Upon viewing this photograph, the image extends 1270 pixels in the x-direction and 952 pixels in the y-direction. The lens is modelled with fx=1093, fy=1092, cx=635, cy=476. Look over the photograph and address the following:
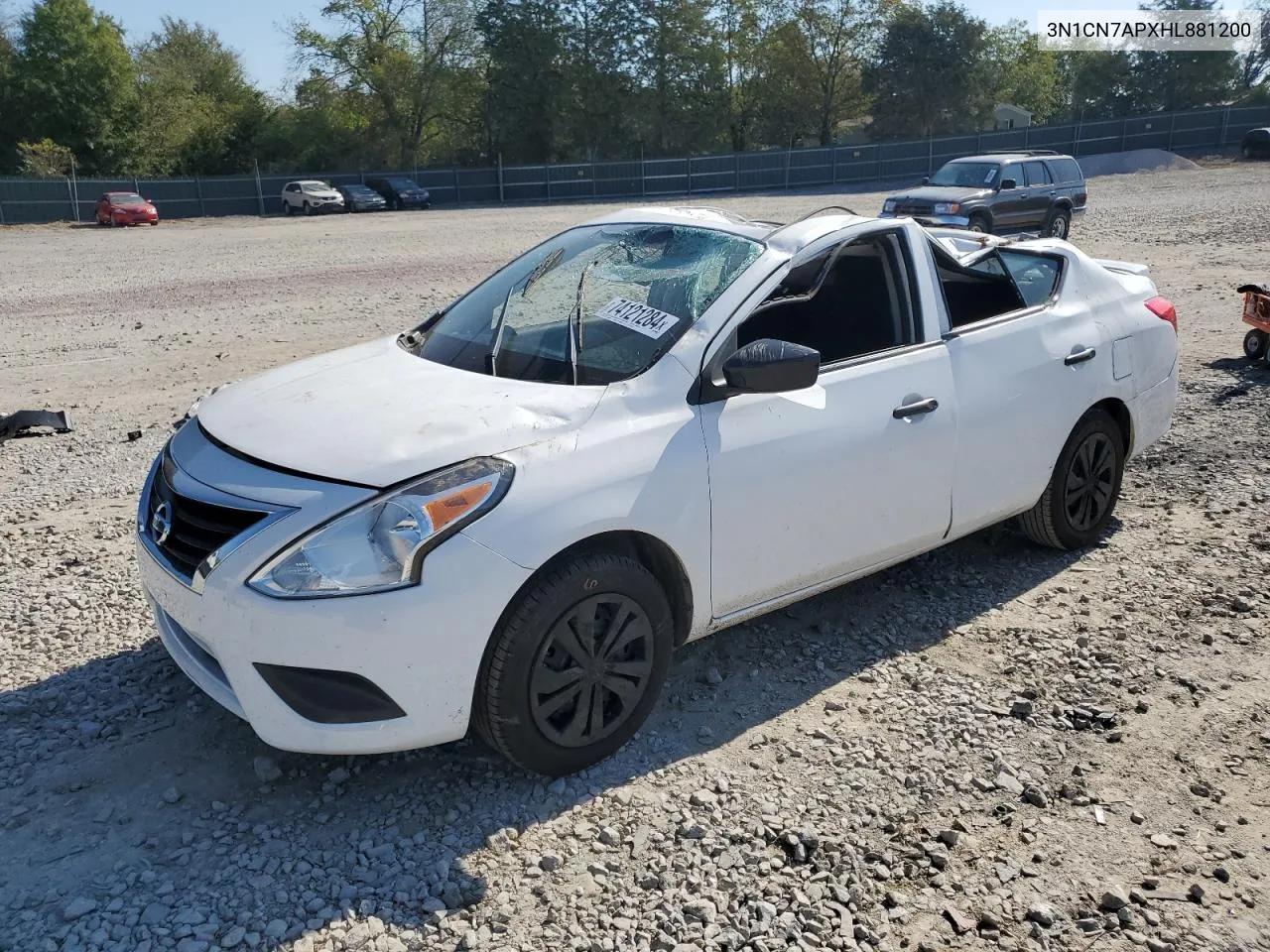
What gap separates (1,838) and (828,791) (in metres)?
2.54

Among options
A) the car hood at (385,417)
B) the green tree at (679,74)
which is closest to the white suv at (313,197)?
the green tree at (679,74)

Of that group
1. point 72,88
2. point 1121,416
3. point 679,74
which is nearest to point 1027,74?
point 679,74

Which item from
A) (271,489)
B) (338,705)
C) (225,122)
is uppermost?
(225,122)

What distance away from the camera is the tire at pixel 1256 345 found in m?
9.23

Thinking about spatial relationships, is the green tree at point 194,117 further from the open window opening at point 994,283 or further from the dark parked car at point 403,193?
the open window opening at point 994,283

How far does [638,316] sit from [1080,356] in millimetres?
2355

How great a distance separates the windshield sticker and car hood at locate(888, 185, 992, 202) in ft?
59.9

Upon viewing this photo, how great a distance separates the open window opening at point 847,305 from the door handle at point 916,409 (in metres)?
0.27

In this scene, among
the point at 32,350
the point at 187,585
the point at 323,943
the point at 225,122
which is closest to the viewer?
the point at 323,943

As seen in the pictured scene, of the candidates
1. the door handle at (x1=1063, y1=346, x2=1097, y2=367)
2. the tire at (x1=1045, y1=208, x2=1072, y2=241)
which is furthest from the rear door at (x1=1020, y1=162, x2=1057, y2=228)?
the door handle at (x1=1063, y1=346, x2=1097, y2=367)

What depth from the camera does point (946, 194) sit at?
2109cm

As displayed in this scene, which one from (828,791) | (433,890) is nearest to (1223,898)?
(828,791)

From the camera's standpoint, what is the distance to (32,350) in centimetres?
1135

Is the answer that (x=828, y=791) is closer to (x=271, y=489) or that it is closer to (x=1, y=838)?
(x=271, y=489)
